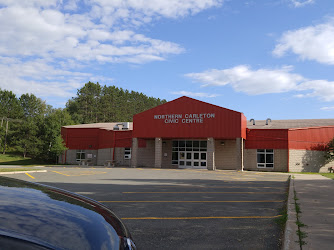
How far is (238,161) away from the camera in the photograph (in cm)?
3114

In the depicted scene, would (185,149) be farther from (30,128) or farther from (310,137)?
(30,128)

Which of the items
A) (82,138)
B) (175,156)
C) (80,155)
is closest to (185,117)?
(175,156)

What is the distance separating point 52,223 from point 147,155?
35.1 m

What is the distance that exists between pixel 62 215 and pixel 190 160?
108 feet

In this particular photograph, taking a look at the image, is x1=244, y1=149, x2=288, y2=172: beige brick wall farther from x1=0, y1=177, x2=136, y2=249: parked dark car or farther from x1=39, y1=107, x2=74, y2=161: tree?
x1=0, y1=177, x2=136, y2=249: parked dark car

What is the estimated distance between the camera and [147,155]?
37062 mm

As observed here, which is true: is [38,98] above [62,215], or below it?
above

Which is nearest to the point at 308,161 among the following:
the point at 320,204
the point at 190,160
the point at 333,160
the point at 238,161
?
the point at 333,160

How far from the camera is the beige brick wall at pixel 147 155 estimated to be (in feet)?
121

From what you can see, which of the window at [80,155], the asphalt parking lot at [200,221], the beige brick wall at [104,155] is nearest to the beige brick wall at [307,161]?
the beige brick wall at [104,155]

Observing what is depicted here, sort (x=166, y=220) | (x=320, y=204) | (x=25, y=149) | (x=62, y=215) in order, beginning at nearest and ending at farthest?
(x=62, y=215) → (x=166, y=220) → (x=320, y=204) → (x=25, y=149)

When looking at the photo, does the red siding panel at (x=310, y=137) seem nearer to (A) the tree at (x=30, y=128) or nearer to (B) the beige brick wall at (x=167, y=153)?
(B) the beige brick wall at (x=167, y=153)

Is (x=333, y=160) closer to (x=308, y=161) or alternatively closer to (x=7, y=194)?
(x=308, y=161)

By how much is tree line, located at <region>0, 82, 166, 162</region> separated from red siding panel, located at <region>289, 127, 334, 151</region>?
41.3 m
